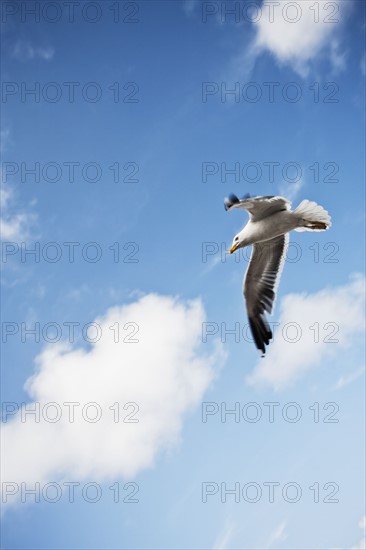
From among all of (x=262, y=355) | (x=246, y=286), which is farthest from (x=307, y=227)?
(x=262, y=355)

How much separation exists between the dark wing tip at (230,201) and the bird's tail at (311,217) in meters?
1.24

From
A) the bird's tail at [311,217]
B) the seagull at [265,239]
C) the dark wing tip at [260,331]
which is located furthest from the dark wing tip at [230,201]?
the dark wing tip at [260,331]

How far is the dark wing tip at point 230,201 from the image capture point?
288 inches

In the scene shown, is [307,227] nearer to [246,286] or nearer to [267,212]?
[267,212]

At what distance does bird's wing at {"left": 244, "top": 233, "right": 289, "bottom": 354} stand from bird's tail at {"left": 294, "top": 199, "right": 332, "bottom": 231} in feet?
2.25

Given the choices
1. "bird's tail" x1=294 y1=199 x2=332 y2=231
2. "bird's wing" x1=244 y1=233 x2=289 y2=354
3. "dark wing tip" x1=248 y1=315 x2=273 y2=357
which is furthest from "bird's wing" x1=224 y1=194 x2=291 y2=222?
"dark wing tip" x1=248 y1=315 x2=273 y2=357

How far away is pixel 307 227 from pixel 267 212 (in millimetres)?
745

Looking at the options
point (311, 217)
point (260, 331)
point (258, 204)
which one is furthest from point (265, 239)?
point (260, 331)

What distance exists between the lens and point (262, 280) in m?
9.08

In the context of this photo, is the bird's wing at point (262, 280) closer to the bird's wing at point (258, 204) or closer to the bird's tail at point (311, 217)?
the bird's tail at point (311, 217)

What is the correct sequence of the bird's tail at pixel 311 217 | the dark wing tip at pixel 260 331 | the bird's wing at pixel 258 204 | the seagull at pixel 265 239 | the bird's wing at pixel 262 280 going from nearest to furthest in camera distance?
the bird's wing at pixel 258 204 < the seagull at pixel 265 239 < the bird's tail at pixel 311 217 < the dark wing tip at pixel 260 331 < the bird's wing at pixel 262 280

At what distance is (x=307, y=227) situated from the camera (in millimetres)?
8305

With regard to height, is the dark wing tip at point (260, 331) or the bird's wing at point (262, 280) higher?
the bird's wing at point (262, 280)

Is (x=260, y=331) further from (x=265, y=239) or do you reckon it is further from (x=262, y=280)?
(x=265, y=239)
